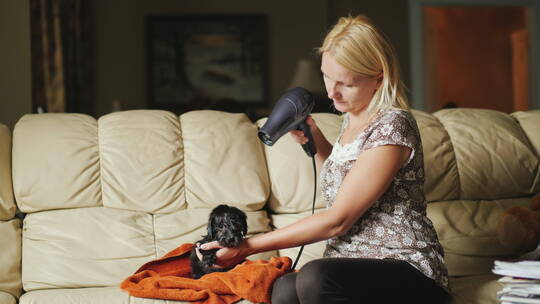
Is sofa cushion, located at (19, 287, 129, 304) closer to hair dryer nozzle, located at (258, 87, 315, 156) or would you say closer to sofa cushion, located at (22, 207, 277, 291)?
sofa cushion, located at (22, 207, 277, 291)

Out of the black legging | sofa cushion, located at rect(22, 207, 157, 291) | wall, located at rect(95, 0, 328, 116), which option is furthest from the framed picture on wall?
the black legging

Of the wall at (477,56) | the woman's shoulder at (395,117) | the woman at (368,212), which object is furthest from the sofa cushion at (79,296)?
the wall at (477,56)

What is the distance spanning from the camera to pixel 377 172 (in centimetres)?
164

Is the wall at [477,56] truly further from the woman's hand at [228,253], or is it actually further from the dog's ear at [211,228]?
the woman's hand at [228,253]

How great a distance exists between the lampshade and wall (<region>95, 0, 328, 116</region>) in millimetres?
327

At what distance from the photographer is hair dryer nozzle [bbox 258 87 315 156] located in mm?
1813

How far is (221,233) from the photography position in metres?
1.78

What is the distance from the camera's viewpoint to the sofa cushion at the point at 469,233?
95.3 inches

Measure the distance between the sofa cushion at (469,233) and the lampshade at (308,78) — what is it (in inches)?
119

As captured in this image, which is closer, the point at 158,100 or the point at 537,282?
the point at 537,282

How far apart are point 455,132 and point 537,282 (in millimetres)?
1159

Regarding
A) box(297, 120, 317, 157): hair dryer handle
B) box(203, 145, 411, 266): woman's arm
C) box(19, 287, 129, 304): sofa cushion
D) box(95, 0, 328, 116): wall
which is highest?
box(95, 0, 328, 116): wall

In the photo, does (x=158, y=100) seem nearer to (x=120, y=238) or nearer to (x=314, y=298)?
(x=120, y=238)

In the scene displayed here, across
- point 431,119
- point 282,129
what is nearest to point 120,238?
point 282,129
